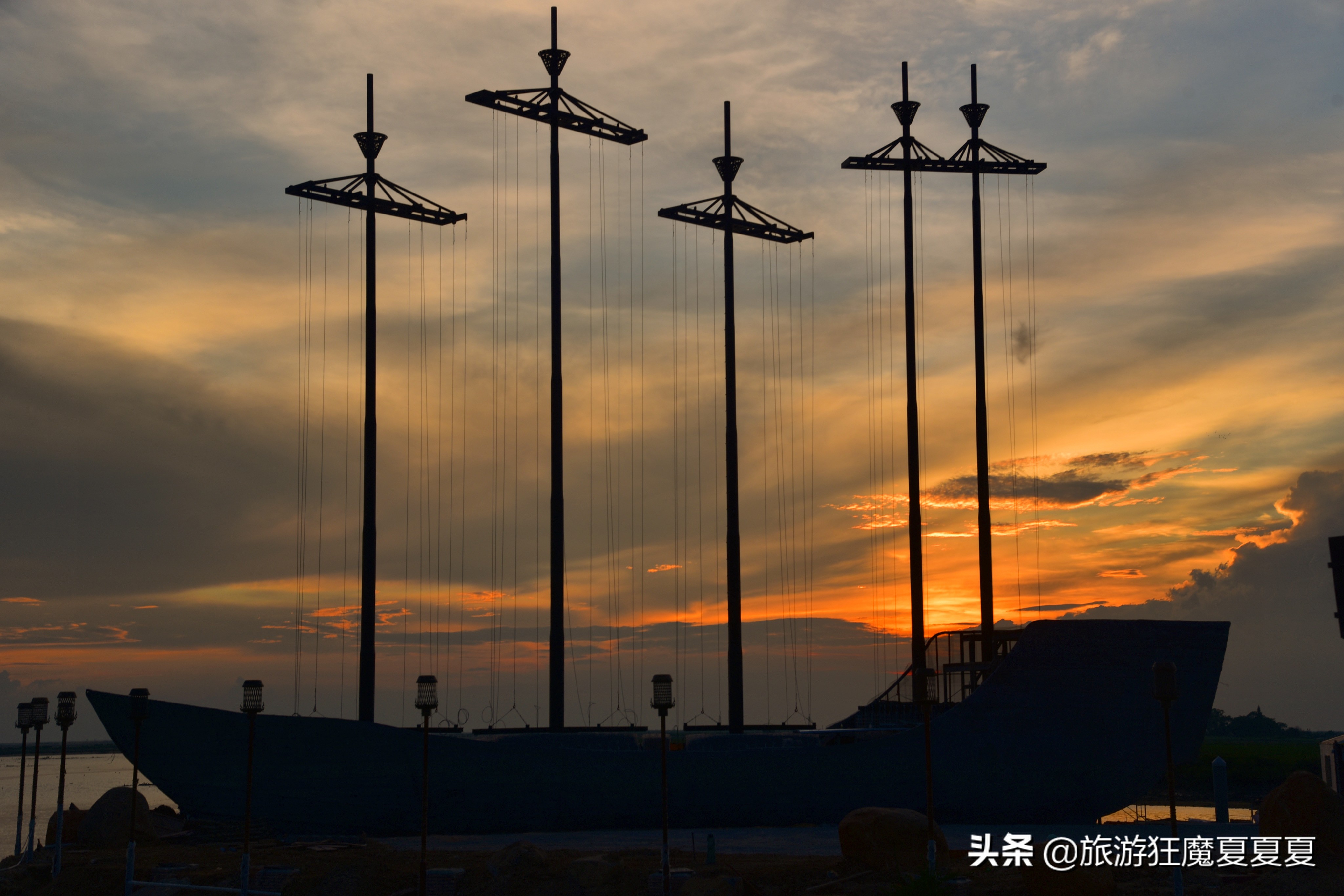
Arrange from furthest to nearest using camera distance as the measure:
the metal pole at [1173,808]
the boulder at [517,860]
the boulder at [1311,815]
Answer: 1. the boulder at [1311,815]
2. the boulder at [517,860]
3. the metal pole at [1173,808]

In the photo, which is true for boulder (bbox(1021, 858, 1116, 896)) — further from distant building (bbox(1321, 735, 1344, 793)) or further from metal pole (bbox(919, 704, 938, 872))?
distant building (bbox(1321, 735, 1344, 793))

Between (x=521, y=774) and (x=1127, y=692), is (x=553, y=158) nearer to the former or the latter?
(x=521, y=774)

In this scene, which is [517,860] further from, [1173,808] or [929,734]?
[1173,808]

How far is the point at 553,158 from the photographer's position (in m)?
34.9

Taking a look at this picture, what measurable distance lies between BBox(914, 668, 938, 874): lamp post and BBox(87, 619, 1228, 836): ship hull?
3148 millimetres

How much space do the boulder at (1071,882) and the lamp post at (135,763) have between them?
1686 centimetres

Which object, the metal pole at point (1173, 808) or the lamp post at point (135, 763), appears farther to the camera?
the lamp post at point (135, 763)

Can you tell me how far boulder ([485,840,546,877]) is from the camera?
21281 millimetres

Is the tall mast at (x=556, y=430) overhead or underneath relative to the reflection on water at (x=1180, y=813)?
overhead

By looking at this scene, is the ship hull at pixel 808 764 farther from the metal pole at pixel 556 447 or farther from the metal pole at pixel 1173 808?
the metal pole at pixel 1173 808

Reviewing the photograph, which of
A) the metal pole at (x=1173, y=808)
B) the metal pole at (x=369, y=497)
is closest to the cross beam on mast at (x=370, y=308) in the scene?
the metal pole at (x=369, y=497)

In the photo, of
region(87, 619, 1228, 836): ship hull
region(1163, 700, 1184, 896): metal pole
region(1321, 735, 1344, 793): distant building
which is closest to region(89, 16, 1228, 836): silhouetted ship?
region(87, 619, 1228, 836): ship hull

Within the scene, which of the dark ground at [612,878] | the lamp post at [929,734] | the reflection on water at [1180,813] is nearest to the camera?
the dark ground at [612,878]

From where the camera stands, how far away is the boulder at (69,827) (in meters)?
34.0
